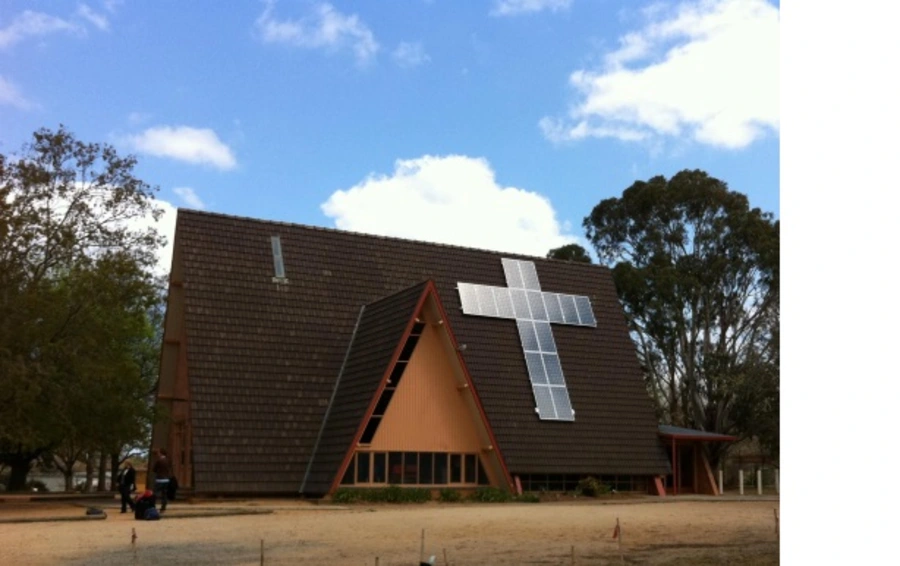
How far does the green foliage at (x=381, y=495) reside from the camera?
2547cm

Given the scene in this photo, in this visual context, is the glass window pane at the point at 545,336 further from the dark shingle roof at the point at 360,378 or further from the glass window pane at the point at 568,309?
the dark shingle roof at the point at 360,378

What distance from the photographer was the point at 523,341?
3180 centimetres

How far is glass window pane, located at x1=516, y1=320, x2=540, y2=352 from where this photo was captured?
31792mm

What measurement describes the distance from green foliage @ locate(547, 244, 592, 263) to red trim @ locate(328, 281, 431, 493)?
26937mm

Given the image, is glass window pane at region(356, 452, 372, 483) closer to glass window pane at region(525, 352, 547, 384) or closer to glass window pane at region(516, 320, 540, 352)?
glass window pane at region(525, 352, 547, 384)

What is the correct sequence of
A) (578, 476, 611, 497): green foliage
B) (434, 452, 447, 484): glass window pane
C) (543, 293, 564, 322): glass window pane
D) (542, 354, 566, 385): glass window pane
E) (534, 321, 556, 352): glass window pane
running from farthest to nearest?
1. (543, 293, 564, 322): glass window pane
2. (534, 321, 556, 352): glass window pane
3. (542, 354, 566, 385): glass window pane
4. (578, 476, 611, 497): green foliage
5. (434, 452, 447, 484): glass window pane

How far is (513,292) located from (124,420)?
12.8 meters

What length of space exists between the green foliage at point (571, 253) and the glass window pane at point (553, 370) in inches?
853

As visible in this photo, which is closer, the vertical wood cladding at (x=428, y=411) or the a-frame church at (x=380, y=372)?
the a-frame church at (x=380, y=372)

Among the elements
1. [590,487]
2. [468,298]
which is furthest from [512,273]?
[590,487]

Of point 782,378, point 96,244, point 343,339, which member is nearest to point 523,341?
point 343,339

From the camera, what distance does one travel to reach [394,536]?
15820 mm

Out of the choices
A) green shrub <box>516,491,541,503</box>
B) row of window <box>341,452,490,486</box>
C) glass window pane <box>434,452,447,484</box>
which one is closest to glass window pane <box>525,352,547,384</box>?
row of window <box>341,452,490,486</box>

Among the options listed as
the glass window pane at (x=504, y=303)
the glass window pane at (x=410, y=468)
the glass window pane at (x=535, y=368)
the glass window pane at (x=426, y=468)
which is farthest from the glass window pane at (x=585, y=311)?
the glass window pane at (x=410, y=468)
